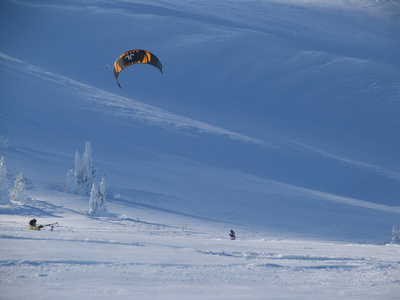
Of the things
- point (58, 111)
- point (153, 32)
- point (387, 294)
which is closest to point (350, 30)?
point (153, 32)

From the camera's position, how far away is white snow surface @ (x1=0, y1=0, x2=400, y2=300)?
28.6 ft

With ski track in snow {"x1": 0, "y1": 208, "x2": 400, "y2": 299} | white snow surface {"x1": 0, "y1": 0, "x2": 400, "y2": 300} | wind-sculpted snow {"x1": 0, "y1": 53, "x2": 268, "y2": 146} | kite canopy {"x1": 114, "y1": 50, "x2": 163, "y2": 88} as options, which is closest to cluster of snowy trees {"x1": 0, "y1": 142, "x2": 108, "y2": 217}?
white snow surface {"x1": 0, "y1": 0, "x2": 400, "y2": 300}

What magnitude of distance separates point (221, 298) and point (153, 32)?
122363 millimetres

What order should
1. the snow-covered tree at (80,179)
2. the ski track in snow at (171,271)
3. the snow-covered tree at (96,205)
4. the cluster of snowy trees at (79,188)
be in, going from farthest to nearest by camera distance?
the snow-covered tree at (80,179), the snow-covered tree at (96,205), the cluster of snowy trees at (79,188), the ski track in snow at (171,271)

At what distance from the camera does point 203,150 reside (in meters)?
53.8

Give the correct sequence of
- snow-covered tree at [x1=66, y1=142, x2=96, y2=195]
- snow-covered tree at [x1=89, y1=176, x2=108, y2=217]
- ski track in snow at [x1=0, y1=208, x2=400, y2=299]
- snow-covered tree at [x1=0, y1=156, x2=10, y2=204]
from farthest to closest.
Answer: snow-covered tree at [x1=66, y1=142, x2=96, y2=195] → snow-covered tree at [x1=89, y1=176, x2=108, y2=217] → snow-covered tree at [x1=0, y1=156, x2=10, y2=204] → ski track in snow at [x1=0, y1=208, x2=400, y2=299]

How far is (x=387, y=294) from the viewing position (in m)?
8.15

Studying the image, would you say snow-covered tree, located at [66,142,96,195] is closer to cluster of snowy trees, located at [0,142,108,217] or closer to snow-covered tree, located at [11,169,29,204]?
cluster of snowy trees, located at [0,142,108,217]

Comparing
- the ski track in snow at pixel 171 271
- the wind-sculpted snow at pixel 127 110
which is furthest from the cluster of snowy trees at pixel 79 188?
the wind-sculpted snow at pixel 127 110

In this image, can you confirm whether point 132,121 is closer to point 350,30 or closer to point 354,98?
point 354,98

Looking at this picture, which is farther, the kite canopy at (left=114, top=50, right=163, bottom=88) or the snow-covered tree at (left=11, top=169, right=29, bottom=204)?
the snow-covered tree at (left=11, top=169, right=29, bottom=204)

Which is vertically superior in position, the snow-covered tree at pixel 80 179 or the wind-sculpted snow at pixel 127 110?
the wind-sculpted snow at pixel 127 110

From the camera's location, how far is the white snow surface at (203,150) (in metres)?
8.71

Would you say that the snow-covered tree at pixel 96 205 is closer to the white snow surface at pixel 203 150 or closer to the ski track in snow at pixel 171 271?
the white snow surface at pixel 203 150
